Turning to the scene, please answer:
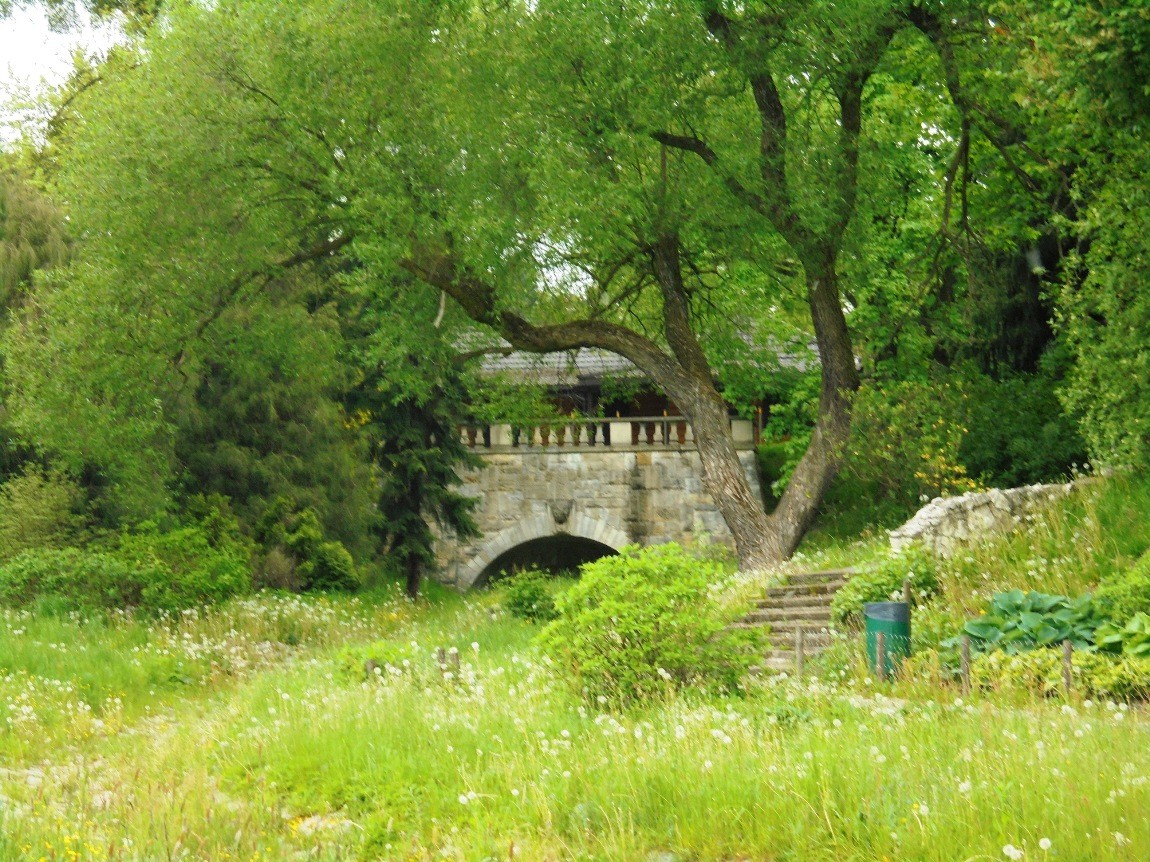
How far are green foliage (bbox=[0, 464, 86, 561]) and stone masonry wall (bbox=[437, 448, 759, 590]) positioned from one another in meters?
9.31

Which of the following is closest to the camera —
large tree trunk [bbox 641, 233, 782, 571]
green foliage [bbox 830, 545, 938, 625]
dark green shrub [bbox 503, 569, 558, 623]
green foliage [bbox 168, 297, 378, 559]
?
→ green foliage [bbox 830, 545, 938, 625]

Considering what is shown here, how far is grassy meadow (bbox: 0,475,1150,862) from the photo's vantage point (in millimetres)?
7008

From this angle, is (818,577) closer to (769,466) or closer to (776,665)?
(776,665)

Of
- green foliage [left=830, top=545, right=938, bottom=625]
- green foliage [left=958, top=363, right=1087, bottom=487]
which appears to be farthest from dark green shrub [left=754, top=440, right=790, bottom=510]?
green foliage [left=830, top=545, right=938, bottom=625]

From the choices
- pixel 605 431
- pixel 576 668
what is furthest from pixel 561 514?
pixel 576 668

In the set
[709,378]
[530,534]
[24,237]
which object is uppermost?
[24,237]

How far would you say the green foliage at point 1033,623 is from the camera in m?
11.5

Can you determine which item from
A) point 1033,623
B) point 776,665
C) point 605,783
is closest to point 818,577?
point 776,665

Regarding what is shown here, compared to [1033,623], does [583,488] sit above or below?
above

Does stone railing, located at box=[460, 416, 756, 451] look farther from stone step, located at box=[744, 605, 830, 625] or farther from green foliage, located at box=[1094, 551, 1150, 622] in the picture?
green foliage, located at box=[1094, 551, 1150, 622]

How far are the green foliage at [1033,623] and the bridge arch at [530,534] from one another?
1566cm

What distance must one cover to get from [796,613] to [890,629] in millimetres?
3277

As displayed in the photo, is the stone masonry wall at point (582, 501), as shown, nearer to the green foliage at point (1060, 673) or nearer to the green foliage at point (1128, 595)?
the green foliage at point (1128, 595)

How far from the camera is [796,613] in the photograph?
1526 cm
